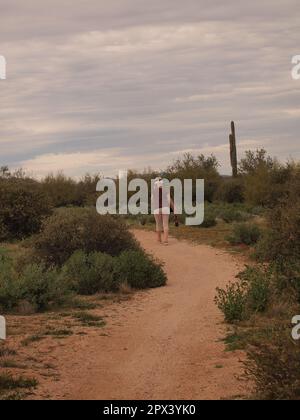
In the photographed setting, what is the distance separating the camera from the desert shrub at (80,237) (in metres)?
18.3

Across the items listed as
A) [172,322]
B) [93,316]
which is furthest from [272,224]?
[93,316]

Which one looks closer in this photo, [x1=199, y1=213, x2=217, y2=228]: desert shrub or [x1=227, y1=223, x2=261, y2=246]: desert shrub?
[x1=227, y1=223, x2=261, y2=246]: desert shrub

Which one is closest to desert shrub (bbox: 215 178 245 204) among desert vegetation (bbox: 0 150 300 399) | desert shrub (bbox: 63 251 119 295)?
desert vegetation (bbox: 0 150 300 399)

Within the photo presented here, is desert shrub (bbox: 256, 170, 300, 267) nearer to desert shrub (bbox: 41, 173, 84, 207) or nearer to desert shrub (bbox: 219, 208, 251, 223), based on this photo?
desert shrub (bbox: 219, 208, 251, 223)

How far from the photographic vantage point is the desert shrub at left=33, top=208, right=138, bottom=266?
18297 mm

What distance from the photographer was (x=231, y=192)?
1914 inches

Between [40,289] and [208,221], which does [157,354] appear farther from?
[208,221]

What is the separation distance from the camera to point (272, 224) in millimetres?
13773

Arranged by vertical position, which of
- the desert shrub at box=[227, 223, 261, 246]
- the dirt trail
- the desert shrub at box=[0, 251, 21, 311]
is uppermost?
the desert shrub at box=[227, 223, 261, 246]

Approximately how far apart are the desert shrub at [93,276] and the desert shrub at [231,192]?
32.0 meters

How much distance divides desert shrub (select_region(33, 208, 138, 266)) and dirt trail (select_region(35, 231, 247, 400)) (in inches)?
105

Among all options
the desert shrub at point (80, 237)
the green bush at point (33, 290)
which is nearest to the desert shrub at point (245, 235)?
the desert shrub at point (80, 237)
